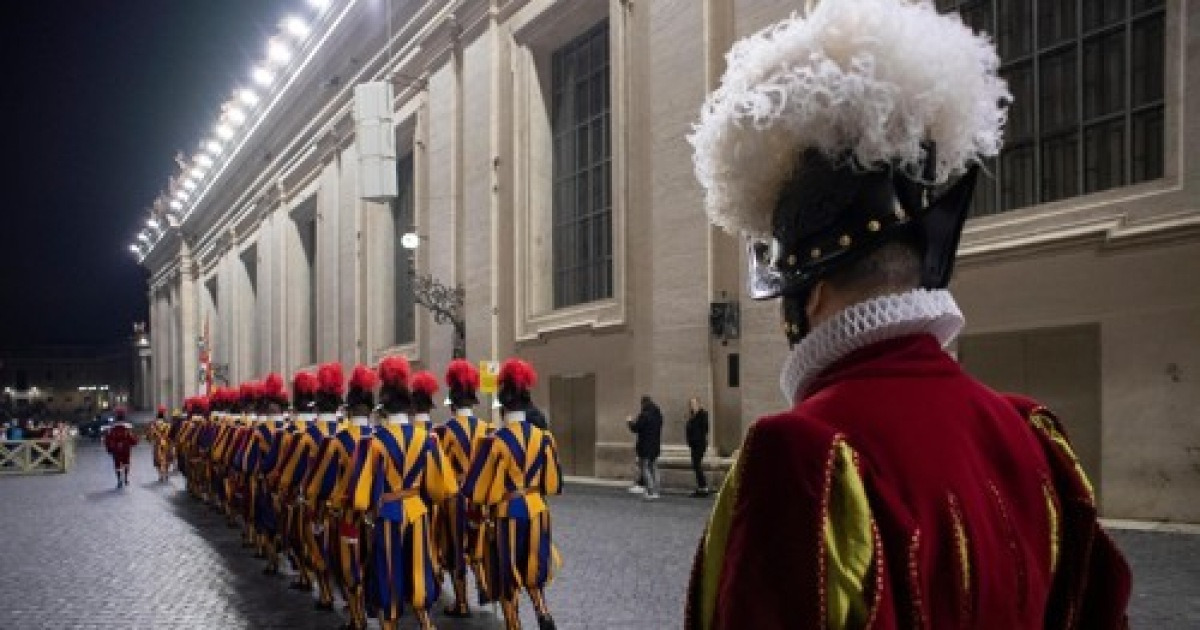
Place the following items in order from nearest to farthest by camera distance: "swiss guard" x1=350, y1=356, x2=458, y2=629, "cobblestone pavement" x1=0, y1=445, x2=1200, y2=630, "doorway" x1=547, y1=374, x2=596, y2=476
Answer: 1. "swiss guard" x1=350, y1=356, x2=458, y2=629
2. "cobblestone pavement" x1=0, y1=445, x2=1200, y2=630
3. "doorway" x1=547, y1=374, x2=596, y2=476

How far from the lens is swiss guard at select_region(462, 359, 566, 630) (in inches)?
307

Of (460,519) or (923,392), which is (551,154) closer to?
(460,519)

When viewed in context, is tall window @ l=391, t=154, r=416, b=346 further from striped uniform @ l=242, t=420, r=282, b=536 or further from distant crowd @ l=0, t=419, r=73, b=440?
striped uniform @ l=242, t=420, r=282, b=536

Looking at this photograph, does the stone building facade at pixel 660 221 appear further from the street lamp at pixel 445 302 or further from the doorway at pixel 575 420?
the street lamp at pixel 445 302

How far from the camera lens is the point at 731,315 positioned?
58.6ft

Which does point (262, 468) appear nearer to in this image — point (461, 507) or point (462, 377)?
point (462, 377)

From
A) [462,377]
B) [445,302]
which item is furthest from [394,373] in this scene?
[445,302]

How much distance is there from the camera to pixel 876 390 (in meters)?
1.75

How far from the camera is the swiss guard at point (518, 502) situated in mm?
7789

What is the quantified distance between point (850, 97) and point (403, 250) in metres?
32.9

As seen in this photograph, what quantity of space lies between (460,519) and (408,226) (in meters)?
25.6

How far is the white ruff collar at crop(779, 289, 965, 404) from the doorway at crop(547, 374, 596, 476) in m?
20.3

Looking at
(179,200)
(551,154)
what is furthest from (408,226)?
(179,200)

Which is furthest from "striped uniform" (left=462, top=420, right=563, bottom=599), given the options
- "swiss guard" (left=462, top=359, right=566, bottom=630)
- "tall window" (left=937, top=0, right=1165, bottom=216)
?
"tall window" (left=937, top=0, right=1165, bottom=216)
